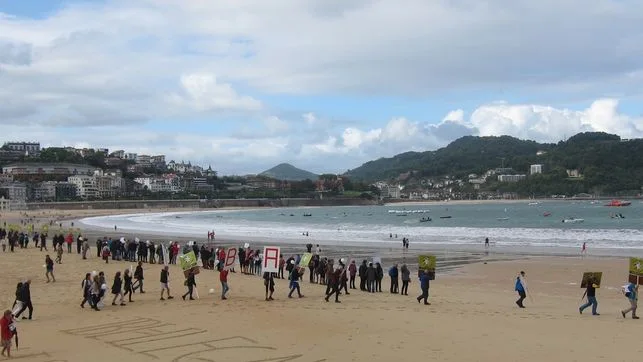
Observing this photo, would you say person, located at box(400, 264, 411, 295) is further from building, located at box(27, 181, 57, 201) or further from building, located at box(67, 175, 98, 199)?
building, located at box(67, 175, 98, 199)

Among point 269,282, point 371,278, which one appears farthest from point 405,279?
point 269,282

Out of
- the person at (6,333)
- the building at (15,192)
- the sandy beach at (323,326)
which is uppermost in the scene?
the building at (15,192)

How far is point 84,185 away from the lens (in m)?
189

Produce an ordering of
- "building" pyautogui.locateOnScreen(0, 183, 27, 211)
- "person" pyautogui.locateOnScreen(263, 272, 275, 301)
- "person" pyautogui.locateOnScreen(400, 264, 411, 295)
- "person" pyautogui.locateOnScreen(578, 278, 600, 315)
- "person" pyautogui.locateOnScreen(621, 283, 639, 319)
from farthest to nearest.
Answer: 1. "building" pyautogui.locateOnScreen(0, 183, 27, 211)
2. "person" pyautogui.locateOnScreen(400, 264, 411, 295)
3. "person" pyautogui.locateOnScreen(263, 272, 275, 301)
4. "person" pyautogui.locateOnScreen(578, 278, 600, 315)
5. "person" pyautogui.locateOnScreen(621, 283, 639, 319)

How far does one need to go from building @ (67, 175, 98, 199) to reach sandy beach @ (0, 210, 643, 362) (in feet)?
572

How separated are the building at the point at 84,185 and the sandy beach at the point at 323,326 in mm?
174346

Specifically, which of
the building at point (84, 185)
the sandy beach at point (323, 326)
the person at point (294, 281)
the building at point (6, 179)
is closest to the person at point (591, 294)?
the sandy beach at point (323, 326)

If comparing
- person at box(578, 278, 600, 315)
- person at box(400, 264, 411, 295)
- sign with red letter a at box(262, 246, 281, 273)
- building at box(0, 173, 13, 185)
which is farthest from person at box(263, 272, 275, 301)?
building at box(0, 173, 13, 185)

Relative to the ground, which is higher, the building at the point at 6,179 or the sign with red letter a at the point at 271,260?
the building at the point at 6,179

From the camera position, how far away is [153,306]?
1770 centimetres

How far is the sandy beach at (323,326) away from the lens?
11961mm

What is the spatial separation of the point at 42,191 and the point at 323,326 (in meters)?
181

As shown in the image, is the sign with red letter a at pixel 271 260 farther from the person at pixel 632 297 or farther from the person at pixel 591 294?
the person at pixel 632 297

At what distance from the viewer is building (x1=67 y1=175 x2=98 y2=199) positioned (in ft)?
615
